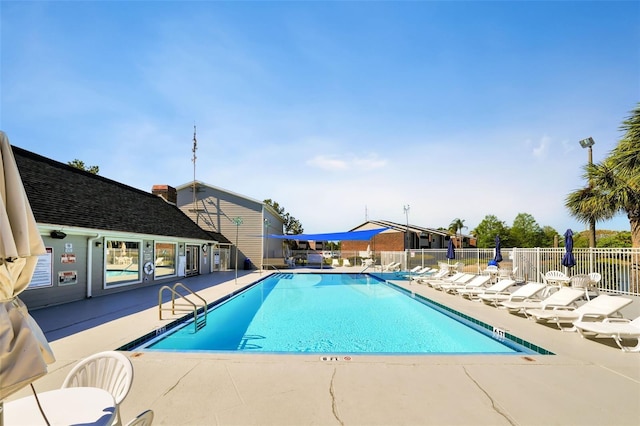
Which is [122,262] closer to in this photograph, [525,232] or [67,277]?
[67,277]

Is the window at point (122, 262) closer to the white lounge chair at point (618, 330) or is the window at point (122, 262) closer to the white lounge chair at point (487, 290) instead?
the white lounge chair at point (487, 290)

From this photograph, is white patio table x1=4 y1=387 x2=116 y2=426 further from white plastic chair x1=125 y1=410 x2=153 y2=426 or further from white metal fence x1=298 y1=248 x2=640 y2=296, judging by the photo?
white metal fence x1=298 y1=248 x2=640 y2=296

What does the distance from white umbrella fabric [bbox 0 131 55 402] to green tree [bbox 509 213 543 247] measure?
134 ft

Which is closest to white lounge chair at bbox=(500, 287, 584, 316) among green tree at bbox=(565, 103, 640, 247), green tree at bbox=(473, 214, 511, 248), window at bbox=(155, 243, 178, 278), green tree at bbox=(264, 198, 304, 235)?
green tree at bbox=(565, 103, 640, 247)

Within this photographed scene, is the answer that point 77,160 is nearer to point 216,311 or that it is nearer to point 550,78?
point 216,311

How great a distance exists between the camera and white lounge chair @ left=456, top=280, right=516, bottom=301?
359 inches

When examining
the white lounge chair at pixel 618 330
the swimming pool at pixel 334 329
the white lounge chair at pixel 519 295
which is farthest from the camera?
the white lounge chair at pixel 519 295

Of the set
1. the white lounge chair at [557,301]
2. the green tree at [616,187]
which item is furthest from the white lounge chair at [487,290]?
the green tree at [616,187]

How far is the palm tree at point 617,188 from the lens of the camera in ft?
33.8

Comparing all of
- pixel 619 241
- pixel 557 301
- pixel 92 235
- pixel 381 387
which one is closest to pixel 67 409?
pixel 381 387

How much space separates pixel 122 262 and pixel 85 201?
2449mm

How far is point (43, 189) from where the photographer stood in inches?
356

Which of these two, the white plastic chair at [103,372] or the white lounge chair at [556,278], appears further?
the white lounge chair at [556,278]

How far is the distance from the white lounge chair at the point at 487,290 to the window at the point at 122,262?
11.6m
